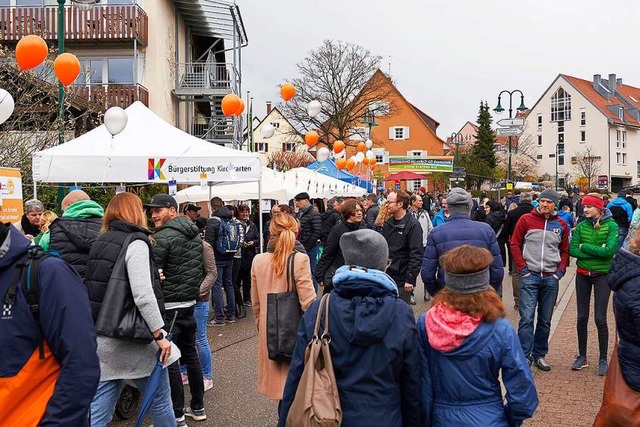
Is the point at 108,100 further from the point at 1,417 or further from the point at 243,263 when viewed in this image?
the point at 1,417

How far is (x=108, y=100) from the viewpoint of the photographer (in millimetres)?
24344

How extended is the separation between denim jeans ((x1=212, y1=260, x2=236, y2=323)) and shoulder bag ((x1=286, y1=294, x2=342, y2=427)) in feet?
23.0

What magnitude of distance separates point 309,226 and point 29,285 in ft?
31.8

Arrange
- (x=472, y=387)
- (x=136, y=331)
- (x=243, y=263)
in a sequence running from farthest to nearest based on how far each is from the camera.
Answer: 1. (x=243, y=263)
2. (x=136, y=331)
3. (x=472, y=387)

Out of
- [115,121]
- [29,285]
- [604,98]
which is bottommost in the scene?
[29,285]

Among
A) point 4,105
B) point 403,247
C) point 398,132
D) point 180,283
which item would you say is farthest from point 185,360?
point 398,132

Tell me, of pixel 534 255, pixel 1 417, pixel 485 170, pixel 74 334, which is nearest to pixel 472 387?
pixel 74 334

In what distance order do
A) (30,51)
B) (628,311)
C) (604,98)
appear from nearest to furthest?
(628,311), (30,51), (604,98)

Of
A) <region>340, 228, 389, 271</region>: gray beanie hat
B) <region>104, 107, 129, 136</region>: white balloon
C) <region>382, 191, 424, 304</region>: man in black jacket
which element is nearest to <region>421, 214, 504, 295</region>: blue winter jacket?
<region>382, 191, 424, 304</region>: man in black jacket

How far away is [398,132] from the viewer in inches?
2835

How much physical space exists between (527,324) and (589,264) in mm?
924

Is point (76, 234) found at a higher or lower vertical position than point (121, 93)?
lower

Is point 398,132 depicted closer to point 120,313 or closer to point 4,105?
point 4,105

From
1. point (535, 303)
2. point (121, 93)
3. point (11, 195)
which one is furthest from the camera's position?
point (121, 93)
